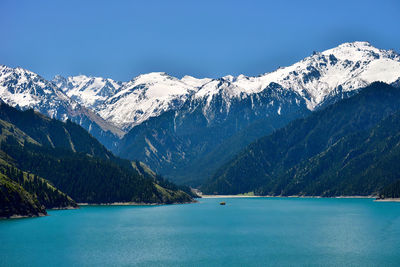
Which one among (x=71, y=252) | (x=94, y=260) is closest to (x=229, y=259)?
(x=94, y=260)

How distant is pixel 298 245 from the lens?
7116 inches

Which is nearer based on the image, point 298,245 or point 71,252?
point 71,252

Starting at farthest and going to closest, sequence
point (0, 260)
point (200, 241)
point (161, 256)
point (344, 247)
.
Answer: point (200, 241), point (344, 247), point (161, 256), point (0, 260)

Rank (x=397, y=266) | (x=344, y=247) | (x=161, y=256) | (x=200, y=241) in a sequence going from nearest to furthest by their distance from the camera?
(x=397, y=266) → (x=161, y=256) → (x=344, y=247) → (x=200, y=241)

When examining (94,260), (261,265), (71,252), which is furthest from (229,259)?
(71,252)

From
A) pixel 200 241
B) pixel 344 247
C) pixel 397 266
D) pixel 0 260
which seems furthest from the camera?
pixel 200 241

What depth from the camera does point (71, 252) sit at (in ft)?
554

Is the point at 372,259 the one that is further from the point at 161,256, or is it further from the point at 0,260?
the point at 0,260

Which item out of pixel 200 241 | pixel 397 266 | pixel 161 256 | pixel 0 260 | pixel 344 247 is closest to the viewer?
pixel 397 266

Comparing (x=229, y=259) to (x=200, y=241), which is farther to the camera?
(x=200, y=241)

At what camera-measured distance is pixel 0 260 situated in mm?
153125

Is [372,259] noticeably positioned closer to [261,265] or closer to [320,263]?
[320,263]

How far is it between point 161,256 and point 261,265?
30.4 m

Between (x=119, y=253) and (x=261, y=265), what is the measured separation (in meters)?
→ 43.1
